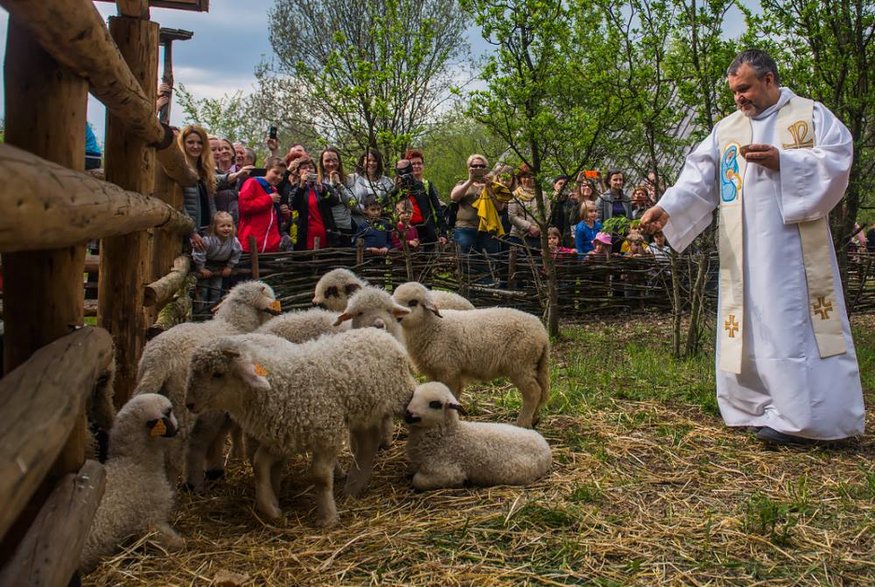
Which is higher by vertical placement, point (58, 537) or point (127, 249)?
point (127, 249)

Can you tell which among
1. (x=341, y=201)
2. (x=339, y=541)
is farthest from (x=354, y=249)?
(x=339, y=541)

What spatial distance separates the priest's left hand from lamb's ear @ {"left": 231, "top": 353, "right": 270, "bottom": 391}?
12.0 ft

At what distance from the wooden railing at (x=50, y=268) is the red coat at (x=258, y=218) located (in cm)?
529

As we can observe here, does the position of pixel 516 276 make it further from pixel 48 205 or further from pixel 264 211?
pixel 48 205

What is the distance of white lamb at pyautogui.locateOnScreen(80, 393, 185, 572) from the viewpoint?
3379mm

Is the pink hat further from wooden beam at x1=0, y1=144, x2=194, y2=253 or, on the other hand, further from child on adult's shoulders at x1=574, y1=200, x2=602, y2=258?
wooden beam at x1=0, y1=144, x2=194, y2=253

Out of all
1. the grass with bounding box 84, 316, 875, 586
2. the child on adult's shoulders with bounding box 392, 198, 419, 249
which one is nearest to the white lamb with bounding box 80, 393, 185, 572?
the grass with bounding box 84, 316, 875, 586

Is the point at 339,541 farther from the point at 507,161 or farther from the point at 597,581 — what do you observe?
the point at 507,161

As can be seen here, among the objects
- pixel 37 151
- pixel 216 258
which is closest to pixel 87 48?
pixel 37 151

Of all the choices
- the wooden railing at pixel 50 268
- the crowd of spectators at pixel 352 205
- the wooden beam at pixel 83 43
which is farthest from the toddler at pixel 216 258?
the wooden railing at pixel 50 268

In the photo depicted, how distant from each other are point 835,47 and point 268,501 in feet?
24.8

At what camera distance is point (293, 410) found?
3729mm

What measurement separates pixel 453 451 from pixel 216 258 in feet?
14.5

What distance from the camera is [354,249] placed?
992 centimetres
